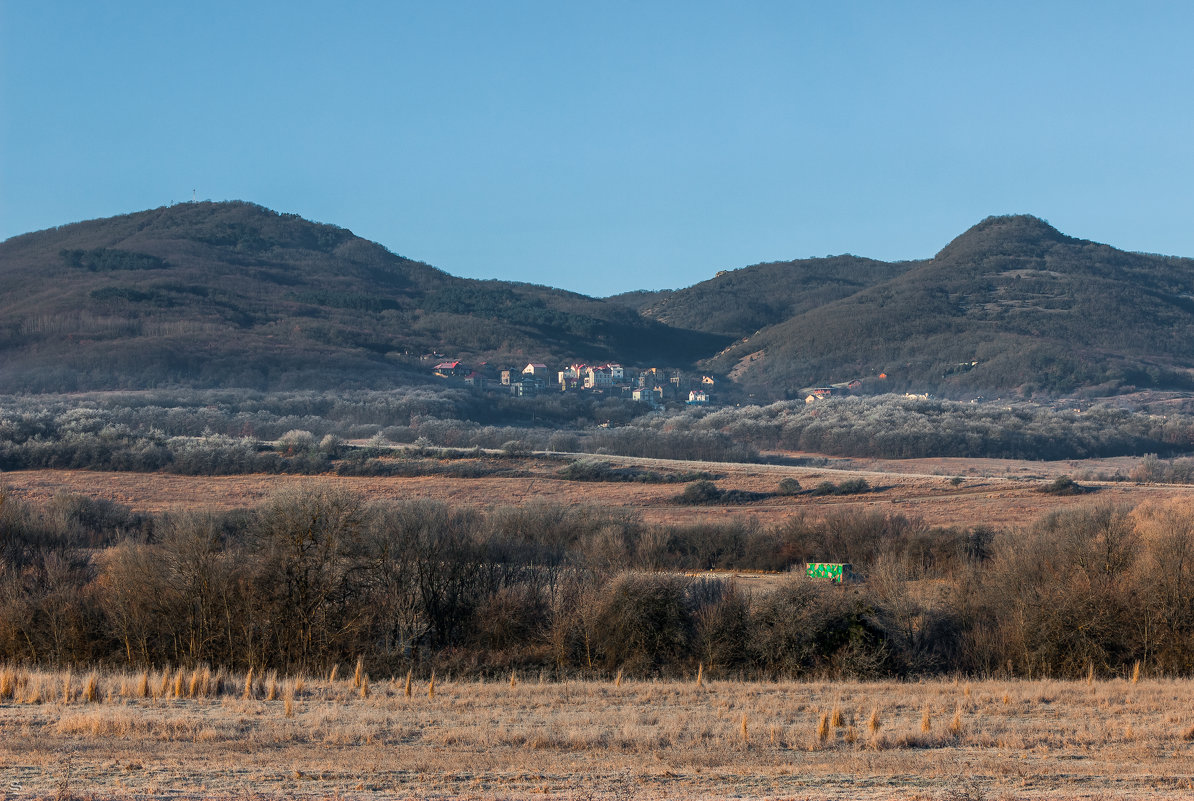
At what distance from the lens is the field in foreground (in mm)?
13758

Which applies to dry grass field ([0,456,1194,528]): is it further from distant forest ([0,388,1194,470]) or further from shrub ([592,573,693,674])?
shrub ([592,573,693,674])

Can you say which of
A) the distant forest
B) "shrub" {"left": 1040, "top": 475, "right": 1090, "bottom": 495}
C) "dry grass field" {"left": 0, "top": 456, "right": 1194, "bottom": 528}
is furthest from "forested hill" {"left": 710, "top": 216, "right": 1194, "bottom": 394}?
"shrub" {"left": 1040, "top": 475, "right": 1090, "bottom": 495}

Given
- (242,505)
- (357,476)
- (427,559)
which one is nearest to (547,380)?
(357,476)

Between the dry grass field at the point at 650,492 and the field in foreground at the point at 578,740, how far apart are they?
1154 inches

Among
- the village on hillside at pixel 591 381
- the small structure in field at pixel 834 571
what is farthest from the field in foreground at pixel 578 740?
the village on hillside at pixel 591 381

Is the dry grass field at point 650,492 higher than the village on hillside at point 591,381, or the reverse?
the village on hillside at point 591,381

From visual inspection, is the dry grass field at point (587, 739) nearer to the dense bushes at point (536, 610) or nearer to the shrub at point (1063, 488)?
the dense bushes at point (536, 610)

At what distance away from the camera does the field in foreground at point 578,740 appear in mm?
13758

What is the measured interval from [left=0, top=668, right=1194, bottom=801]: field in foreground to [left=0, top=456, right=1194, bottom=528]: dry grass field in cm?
2931

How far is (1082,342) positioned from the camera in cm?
17625

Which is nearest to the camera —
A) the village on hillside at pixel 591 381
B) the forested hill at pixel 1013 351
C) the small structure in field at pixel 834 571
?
the small structure in field at pixel 834 571

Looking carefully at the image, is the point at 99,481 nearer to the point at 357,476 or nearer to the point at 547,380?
the point at 357,476

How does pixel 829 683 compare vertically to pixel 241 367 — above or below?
below

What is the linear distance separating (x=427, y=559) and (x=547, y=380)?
5475 inches
